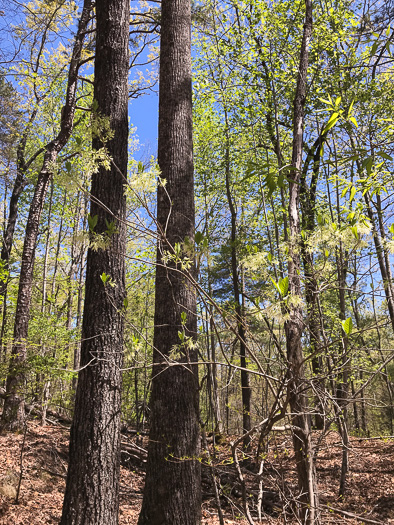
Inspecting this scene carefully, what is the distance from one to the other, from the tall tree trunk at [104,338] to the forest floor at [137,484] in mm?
1459

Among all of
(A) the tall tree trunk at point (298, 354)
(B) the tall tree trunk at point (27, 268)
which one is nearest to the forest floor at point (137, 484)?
(B) the tall tree trunk at point (27, 268)

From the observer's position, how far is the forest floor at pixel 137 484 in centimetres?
456

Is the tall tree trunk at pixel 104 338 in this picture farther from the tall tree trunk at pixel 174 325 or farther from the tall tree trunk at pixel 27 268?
the tall tree trunk at pixel 27 268

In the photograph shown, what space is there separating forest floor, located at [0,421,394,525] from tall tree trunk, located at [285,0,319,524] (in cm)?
142

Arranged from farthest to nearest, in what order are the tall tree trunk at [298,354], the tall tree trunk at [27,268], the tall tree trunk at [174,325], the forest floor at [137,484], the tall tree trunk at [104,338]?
the tall tree trunk at [27,268] < the forest floor at [137,484] < the tall tree trunk at [174,325] < the tall tree trunk at [104,338] < the tall tree trunk at [298,354]

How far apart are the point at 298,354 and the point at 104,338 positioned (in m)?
1.47

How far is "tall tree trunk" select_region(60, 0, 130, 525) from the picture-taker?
9.41ft

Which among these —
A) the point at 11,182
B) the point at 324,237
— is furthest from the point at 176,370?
the point at 11,182

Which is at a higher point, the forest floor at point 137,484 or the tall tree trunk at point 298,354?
the tall tree trunk at point 298,354

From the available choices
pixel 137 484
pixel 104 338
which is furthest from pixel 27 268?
pixel 104 338

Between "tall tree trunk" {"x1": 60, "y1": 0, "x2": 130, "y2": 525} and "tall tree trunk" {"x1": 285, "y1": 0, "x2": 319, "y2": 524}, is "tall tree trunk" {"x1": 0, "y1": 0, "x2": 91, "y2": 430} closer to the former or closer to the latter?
"tall tree trunk" {"x1": 60, "y1": 0, "x2": 130, "y2": 525}

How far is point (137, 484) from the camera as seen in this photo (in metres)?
5.89

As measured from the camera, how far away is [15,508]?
4613mm

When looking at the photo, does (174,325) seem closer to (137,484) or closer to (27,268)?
(137,484)
